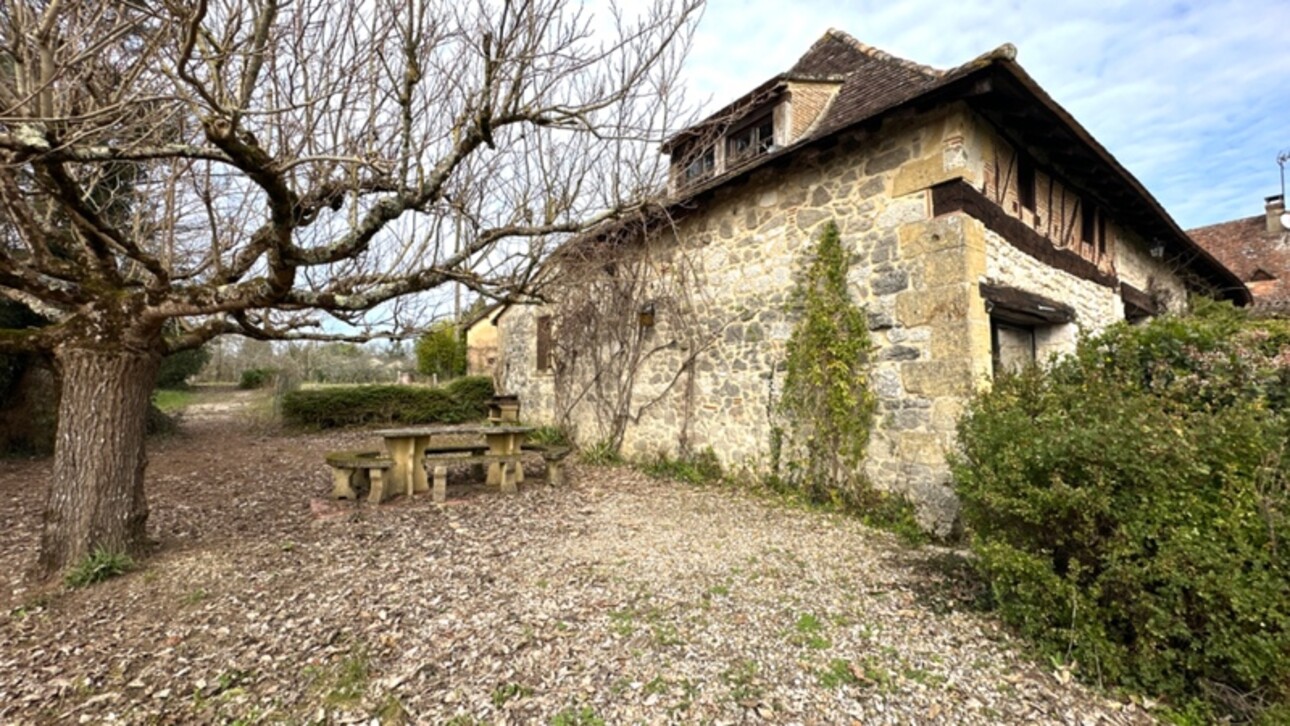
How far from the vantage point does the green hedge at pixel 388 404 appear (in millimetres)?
11594

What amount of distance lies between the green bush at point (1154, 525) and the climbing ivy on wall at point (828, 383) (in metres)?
2.15

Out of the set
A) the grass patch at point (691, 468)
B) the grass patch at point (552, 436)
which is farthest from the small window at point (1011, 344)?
the grass patch at point (552, 436)

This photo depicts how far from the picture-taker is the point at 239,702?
219cm

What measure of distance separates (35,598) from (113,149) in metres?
2.61

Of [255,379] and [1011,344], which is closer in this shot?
[1011,344]

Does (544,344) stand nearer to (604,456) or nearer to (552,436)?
(552,436)

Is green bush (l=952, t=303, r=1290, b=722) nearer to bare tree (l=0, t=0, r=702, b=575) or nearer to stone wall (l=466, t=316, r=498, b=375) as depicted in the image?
bare tree (l=0, t=0, r=702, b=575)

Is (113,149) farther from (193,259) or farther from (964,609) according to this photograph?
(964,609)

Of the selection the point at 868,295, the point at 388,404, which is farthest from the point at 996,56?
the point at 388,404

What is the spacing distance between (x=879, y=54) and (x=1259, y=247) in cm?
1572

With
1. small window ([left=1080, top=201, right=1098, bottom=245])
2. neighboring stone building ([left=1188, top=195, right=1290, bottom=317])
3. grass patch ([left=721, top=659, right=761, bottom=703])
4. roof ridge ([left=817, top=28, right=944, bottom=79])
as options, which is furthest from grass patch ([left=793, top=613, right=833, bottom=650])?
neighboring stone building ([left=1188, top=195, right=1290, bottom=317])

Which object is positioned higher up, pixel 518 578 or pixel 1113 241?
pixel 1113 241

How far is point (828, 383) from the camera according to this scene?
550cm

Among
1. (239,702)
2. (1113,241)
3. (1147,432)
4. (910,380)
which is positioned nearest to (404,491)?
(239,702)
